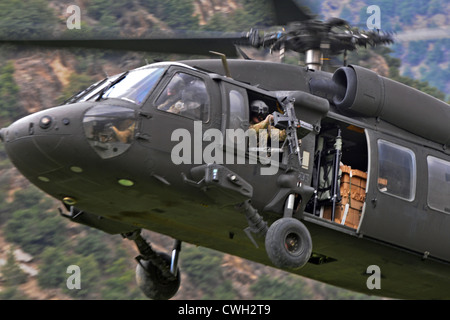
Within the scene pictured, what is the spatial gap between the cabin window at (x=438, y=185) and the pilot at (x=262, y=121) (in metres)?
2.05

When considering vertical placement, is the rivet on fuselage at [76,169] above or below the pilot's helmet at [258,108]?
below

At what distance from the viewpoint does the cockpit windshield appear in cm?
863

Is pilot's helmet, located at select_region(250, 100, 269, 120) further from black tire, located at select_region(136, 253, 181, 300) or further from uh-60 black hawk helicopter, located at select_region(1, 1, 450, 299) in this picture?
black tire, located at select_region(136, 253, 181, 300)

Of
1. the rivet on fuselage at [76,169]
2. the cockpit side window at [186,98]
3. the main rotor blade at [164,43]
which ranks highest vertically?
the main rotor blade at [164,43]

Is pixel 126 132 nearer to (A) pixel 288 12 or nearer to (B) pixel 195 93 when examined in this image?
(B) pixel 195 93

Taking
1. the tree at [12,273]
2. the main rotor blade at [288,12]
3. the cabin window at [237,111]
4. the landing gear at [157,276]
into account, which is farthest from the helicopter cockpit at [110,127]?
the tree at [12,273]

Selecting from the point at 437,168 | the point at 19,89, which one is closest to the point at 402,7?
the point at 19,89

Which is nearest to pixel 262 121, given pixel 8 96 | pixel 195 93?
pixel 195 93

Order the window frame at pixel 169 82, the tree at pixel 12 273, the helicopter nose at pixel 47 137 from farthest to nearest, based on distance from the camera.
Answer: the tree at pixel 12 273
the window frame at pixel 169 82
the helicopter nose at pixel 47 137

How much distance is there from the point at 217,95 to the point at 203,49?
4.42ft

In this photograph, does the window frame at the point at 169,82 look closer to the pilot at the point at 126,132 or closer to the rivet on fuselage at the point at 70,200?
the pilot at the point at 126,132

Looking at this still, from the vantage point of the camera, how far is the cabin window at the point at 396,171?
9.76 meters

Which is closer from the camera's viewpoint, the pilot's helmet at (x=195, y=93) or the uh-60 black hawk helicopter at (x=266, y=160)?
the uh-60 black hawk helicopter at (x=266, y=160)

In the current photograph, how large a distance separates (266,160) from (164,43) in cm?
185
